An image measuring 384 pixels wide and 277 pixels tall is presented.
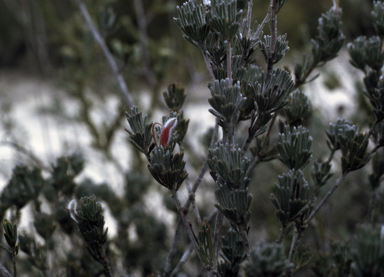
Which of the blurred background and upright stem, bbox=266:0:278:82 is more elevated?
the blurred background

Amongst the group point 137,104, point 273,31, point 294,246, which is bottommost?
point 294,246

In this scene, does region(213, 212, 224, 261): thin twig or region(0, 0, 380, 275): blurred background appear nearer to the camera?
region(213, 212, 224, 261): thin twig

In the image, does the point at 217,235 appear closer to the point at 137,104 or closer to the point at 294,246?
the point at 294,246

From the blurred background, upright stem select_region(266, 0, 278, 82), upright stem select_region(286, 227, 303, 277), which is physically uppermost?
the blurred background

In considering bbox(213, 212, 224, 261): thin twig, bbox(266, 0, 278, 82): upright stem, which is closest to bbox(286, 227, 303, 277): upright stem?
bbox(213, 212, 224, 261): thin twig

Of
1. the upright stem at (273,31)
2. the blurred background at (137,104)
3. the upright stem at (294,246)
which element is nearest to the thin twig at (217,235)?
the upright stem at (294,246)

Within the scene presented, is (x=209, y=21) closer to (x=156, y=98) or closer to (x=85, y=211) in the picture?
(x=85, y=211)

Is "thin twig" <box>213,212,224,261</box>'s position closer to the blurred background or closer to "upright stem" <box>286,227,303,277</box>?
"upright stem" <box>286,227,303,277</box>

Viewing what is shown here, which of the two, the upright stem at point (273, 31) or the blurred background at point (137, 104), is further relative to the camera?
the blurred background at point (137, 104)

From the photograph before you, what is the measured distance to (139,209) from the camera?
1311 millimetres

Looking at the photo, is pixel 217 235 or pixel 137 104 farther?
pixel 137 104

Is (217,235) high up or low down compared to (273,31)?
down

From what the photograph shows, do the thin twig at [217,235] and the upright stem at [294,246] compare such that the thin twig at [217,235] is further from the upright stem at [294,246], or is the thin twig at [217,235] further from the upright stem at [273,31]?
the upright stem at [273,31]

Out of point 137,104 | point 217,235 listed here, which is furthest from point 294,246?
point 137,104
